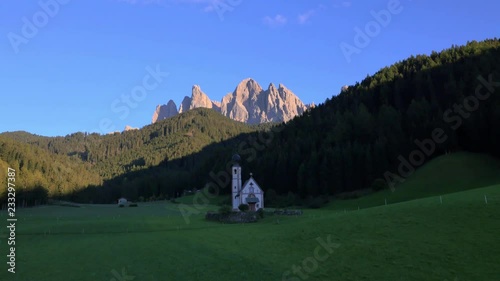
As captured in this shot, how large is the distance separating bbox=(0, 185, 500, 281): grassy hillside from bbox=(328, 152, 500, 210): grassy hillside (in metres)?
29.5

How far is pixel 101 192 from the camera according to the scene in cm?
19388

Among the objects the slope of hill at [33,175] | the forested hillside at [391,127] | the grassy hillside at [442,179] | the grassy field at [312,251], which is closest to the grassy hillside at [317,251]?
the grassy field at [312,251]

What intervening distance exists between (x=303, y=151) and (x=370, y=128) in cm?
2131

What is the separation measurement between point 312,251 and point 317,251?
1.71ft

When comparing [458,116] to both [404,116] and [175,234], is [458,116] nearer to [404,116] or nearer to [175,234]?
[404,116]

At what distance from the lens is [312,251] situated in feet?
99.0

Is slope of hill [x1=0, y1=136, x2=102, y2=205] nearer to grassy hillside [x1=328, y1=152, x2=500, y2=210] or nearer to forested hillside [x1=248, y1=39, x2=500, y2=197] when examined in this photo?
forested hillside [x1=248, y1=39, x2=500, y2=197]

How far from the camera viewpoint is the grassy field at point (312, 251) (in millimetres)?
24219

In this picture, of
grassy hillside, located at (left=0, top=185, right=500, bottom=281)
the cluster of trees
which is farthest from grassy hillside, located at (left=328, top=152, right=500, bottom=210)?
grassy hillside, located at (left=0, top=185, right=500, bottom=281)

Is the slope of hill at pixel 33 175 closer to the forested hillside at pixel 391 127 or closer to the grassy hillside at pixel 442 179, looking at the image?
the forested hillside at pixel 391 127

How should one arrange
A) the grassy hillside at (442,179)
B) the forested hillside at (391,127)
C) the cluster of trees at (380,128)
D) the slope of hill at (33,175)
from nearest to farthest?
1. the grassy hillside at (442,179)
2. the forested hillside at (391,127)
3. the cluster of trees at (380,128)
4. the slope of hill at (33,175)

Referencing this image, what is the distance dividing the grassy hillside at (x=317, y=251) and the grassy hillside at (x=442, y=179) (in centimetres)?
2947

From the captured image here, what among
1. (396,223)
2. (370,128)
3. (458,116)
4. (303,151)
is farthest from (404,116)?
(396,223)

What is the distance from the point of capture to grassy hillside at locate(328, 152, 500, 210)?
6506 centimetres
